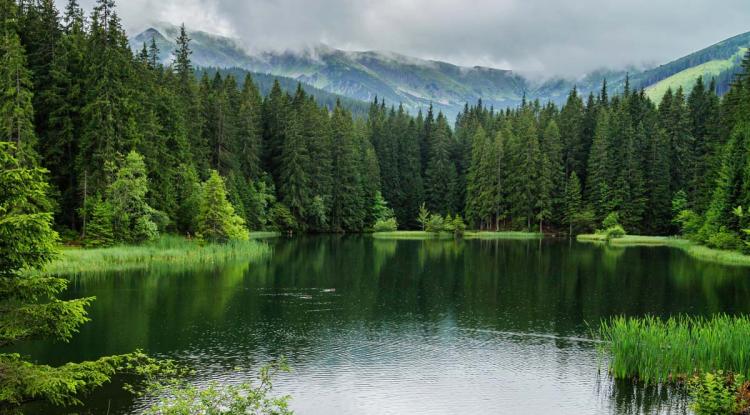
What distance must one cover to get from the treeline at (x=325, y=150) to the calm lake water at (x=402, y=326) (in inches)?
598

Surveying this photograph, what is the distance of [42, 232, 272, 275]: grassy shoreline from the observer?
42.5 meters

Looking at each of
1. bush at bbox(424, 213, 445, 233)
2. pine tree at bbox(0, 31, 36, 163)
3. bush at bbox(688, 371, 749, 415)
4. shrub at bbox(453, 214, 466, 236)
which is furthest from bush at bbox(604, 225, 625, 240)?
bush at bbox(688, 371, 749, 415)

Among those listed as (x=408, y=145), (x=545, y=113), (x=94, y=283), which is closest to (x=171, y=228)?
(x=94, y=283)

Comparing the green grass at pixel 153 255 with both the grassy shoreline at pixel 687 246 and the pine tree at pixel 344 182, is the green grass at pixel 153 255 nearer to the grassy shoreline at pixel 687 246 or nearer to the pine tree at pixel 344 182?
the pine tree at pixel 344 182

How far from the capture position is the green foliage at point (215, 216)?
57.6 metres

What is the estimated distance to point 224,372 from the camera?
20.4 m

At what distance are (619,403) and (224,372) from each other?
42.1 feet

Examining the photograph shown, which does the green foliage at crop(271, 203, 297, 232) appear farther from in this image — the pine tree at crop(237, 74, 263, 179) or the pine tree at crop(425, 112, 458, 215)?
the pine tree at crop(425, 112, 458, 215)

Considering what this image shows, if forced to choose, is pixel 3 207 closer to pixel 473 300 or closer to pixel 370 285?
pixel 473 300

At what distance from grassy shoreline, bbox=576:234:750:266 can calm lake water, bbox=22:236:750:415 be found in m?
6.04

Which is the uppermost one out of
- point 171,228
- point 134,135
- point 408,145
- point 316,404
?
point 408,145

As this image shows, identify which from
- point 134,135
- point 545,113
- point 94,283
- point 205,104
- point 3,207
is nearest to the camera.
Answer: point 3,207

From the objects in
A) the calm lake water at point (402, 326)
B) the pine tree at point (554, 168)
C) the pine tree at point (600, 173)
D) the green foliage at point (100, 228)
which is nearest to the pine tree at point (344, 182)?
the pine tree at point (554, 168)

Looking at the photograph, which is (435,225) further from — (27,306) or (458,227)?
(27,306)
